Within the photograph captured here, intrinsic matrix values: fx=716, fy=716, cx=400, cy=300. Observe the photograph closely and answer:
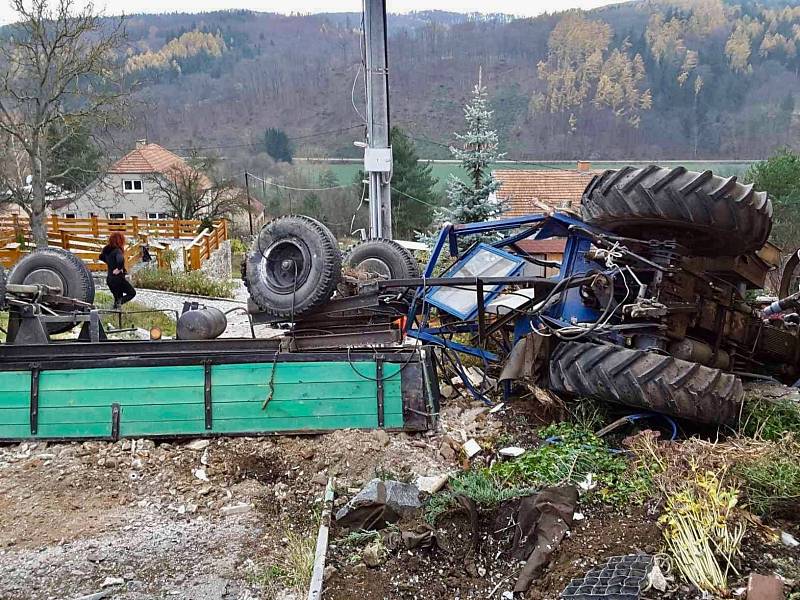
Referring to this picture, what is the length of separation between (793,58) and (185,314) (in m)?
68.6

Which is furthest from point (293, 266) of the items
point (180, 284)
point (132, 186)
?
point (132, 186)

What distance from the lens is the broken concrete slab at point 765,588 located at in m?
3.02

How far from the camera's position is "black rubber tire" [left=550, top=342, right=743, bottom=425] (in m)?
4.77

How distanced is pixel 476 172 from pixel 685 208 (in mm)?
10029

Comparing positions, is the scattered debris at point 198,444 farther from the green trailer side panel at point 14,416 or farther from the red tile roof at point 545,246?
the red tile roof at point 545,246

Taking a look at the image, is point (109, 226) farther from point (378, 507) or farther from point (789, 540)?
point (789, 540)

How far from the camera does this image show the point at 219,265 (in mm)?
24844

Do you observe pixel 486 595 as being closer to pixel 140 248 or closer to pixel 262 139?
pixel 140 248

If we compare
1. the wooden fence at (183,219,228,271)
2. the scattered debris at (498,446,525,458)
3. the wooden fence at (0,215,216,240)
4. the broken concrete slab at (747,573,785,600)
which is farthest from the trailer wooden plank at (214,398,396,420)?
the wooden fence at (0,215,216,240)

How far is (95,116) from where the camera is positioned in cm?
2348

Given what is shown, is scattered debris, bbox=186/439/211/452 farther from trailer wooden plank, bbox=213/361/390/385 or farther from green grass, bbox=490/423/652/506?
green grass, bbox=490/423/652/506

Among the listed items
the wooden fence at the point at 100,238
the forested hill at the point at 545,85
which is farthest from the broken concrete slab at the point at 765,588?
the forested hill at the point at 545,85

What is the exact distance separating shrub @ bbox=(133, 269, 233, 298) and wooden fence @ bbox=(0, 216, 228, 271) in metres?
2.04

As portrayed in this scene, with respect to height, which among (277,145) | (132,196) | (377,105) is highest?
(277,145)
